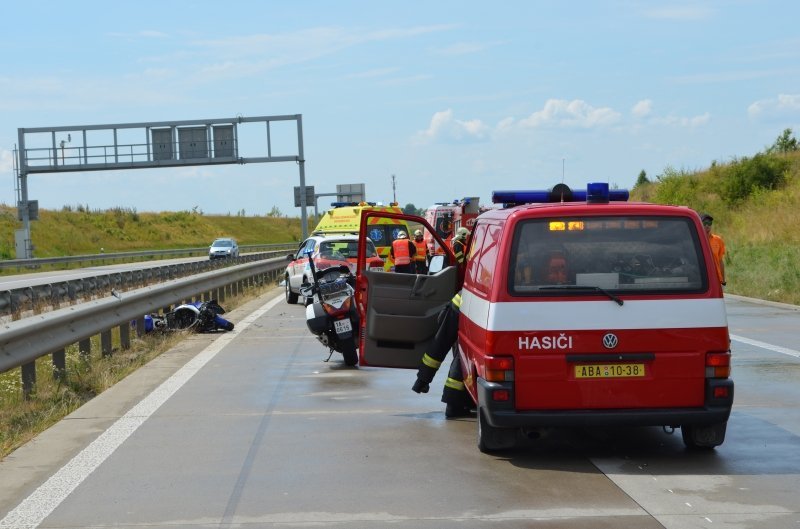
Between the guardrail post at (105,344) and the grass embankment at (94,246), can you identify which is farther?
the guardrail post at (105,344)

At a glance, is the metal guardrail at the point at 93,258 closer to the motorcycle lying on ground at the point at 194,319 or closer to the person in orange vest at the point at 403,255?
the person in orange vest at the point at 403,255

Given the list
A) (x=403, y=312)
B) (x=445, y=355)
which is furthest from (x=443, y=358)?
(x=403, y=312)

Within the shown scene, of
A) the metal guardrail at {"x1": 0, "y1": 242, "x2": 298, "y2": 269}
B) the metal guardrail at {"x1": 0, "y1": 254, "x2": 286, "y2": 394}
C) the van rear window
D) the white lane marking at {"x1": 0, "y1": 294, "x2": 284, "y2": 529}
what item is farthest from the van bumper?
the metal guardrail at {"x1": 0, "y1": 242, "x2": 298, "y2": 269}

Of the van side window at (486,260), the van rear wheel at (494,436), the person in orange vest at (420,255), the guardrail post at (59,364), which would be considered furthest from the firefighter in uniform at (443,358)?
the person in orange vest at (420,255)

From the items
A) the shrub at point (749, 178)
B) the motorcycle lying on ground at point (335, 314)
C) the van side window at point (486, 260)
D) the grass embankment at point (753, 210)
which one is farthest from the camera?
the shrub at point (749, 178)

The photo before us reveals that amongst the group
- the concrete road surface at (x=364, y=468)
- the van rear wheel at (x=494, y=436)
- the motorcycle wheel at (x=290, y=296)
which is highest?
the van rear wheel at (x=494, y=436)

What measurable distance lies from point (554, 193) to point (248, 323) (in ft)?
38.7

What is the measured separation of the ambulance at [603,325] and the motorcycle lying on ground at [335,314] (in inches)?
220

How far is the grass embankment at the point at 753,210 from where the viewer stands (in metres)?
27.2

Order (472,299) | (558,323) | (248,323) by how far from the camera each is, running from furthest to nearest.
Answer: (248,323), (472,299), (558,323)

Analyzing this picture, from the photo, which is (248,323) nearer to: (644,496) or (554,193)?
(554,193)

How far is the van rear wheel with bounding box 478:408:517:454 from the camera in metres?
8.29

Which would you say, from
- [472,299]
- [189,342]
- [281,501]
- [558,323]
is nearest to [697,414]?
[558,323]

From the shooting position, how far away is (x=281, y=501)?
6.98 metres
